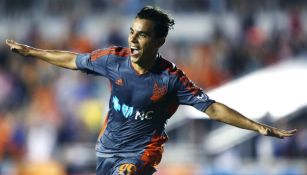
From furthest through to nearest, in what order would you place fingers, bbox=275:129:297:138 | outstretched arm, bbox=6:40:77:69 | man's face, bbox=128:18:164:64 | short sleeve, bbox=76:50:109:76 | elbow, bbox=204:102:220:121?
1. outstretched arm, bbox=6:40:77:69
2. short sleeve, bbox=76:50:109:76
3. elbow, bbox=204:102:220:121
4. man's face, bbox=128:18:164:64
5. fingers, bbox=275:129:297:138

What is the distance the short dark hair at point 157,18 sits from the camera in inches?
239

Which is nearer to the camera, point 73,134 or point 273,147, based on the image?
point 273,147

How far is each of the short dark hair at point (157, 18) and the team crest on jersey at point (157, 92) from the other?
0.39 m

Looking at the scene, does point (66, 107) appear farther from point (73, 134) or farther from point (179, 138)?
point (179, 138)

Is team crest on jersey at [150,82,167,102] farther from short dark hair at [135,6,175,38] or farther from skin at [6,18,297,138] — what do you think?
short dark hair at [135,6,175,38]

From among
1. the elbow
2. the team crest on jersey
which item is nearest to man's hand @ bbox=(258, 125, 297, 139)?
the elbow

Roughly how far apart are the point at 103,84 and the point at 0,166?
6.80ft

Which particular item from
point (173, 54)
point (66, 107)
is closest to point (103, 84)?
point (66, 107)

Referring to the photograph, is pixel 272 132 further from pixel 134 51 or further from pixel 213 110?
pixel 134 51

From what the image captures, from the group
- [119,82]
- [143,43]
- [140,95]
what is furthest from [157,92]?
[143,43]

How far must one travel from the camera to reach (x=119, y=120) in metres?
6.37

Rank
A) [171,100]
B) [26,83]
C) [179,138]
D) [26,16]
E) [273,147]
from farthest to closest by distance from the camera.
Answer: [26,16] → [26,83] → [179,138] → [273,147] → [171,100]

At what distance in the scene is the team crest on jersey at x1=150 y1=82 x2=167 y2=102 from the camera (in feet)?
20.3

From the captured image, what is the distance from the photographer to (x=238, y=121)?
6.07m
